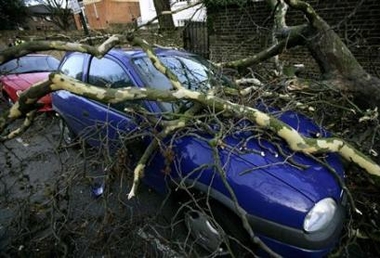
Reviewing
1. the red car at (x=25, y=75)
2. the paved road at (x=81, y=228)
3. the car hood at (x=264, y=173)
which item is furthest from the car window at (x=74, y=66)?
the car hood at (x=264, y=173)

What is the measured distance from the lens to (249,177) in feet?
7.99

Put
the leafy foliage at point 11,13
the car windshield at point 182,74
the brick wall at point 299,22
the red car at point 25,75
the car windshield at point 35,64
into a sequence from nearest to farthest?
the car windshield at point 182,74, the brick wall at point 299,22, the red car at point 25,75, the car windshield at point 35,64, the leafy foliage at point 11,13

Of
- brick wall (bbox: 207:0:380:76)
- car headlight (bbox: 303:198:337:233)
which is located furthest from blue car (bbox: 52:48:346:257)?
brick wall (bbox: 207:0:380:76)

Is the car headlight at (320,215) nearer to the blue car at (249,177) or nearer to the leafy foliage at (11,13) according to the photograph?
the blue car at (249,177)

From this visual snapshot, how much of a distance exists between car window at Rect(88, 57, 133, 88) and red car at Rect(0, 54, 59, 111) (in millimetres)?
2576

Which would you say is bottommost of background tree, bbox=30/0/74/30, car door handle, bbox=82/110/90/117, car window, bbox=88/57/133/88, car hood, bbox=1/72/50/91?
background tree, bbox=30/0/74/30

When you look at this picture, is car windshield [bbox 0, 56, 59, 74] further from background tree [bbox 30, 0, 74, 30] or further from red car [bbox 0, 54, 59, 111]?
background tree [bbox 30, 0, 74, 30]

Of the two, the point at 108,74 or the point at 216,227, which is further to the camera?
the point at 108,74

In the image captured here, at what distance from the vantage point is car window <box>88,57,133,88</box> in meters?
3.55

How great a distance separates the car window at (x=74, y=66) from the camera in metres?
4.40

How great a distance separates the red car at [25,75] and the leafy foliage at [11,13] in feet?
45.9

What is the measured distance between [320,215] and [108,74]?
106 inches

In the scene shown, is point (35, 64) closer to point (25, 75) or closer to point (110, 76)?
point (25, 75)

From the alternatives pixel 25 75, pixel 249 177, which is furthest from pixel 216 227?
pixel 25 75
